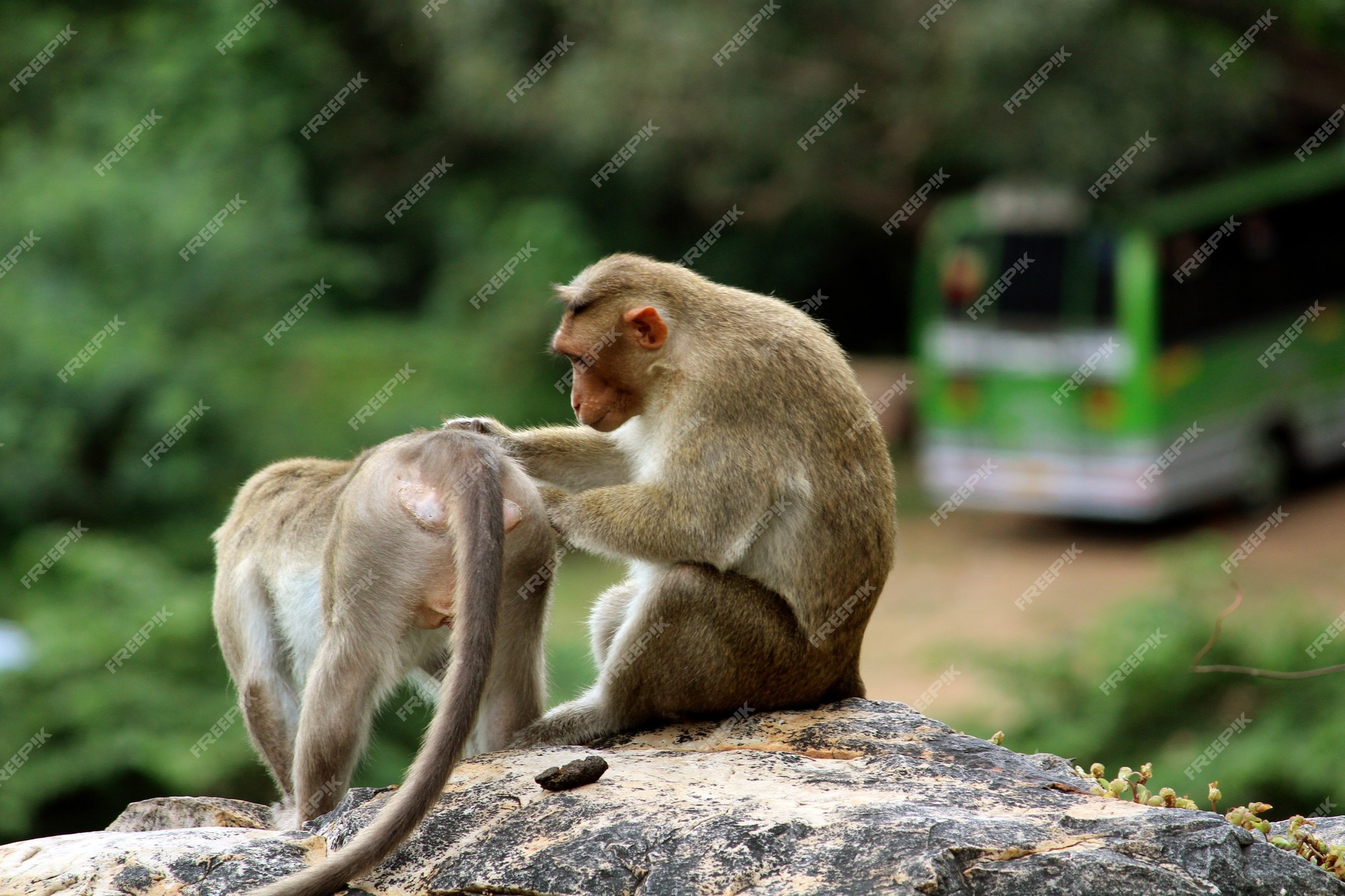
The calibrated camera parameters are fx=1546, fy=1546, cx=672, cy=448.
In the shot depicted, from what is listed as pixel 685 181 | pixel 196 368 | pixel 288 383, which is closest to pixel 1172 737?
pixel 196 368

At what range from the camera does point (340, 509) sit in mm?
4789

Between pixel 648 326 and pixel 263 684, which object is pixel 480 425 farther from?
pixel 263 684

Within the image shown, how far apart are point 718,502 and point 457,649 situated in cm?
109

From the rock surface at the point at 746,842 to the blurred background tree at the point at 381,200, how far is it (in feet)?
15.0

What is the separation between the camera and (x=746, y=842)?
405cm

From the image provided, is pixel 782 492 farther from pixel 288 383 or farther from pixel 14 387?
pixel 288 383

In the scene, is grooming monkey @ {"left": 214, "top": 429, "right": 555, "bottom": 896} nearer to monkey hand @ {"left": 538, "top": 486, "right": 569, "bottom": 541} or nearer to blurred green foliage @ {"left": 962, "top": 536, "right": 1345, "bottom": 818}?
monkey hand @ {"left": 538, "top": 486, "right": 569, "bottom": 541}

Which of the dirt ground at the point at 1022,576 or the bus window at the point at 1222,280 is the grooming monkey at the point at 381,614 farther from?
the bus window at the point at 1222,280

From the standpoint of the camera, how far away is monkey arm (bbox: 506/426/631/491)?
218 inches

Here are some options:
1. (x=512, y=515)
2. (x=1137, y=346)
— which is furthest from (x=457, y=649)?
(x=1137, y=346)

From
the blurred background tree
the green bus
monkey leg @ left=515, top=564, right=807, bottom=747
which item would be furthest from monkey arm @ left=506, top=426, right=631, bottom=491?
the green bus

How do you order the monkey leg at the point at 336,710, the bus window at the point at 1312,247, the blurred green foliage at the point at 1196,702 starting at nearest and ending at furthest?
1. the monkey leg at the point at 336,710
2. the blurred green foliage at the point at 1196,702
3. the bus window at the point at 1312,247

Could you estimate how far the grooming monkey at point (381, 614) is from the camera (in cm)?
419

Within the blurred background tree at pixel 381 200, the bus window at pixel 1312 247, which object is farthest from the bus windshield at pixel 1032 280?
the bus window at pixel 1312 247
